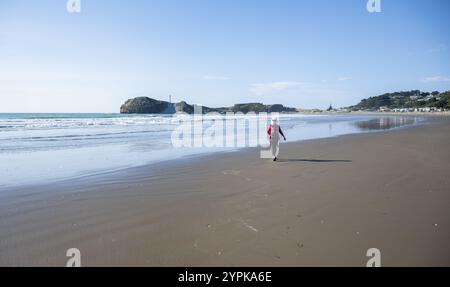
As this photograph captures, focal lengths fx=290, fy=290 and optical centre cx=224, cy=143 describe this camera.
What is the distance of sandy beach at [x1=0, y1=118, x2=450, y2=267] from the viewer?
3.45 meters

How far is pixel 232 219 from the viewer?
4555 mm

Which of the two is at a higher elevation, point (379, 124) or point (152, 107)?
point (152, 107)

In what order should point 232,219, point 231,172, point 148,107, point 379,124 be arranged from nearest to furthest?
point 232,219, point 231,172, point 379,124, point 148,107

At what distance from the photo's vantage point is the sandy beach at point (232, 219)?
3453 mm

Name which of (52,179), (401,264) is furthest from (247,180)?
(52,179)

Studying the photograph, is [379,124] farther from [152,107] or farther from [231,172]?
[152,107]

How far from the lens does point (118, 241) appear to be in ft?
12.6

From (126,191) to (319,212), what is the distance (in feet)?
13.0

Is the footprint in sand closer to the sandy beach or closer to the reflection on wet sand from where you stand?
the sandy beach

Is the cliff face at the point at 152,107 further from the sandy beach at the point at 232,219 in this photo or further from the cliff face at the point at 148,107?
the sandy beach at the point at 232,219

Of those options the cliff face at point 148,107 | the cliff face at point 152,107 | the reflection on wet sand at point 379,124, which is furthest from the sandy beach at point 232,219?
the cliff face at point 148,107

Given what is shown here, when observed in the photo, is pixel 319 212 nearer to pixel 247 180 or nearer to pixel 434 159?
pixel 247 180

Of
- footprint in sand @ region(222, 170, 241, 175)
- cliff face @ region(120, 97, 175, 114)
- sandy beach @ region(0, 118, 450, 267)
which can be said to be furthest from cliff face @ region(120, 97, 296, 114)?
sandy beach @ region(0, 118, 450, 267)

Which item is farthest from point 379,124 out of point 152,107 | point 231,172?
point 152,107
